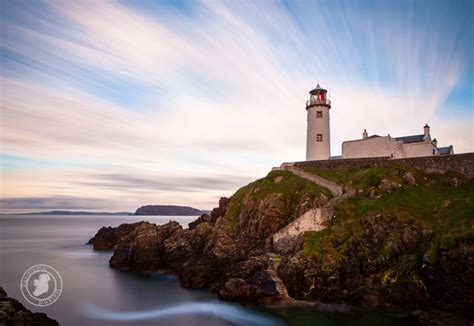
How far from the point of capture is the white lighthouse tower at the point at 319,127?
42125mm

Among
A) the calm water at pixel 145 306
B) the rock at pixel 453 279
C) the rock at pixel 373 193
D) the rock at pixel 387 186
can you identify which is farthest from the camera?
the rock at pixel 387 186

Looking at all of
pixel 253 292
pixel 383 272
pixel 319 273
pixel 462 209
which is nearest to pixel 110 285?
pixel 253 292

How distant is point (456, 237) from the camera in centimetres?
2031

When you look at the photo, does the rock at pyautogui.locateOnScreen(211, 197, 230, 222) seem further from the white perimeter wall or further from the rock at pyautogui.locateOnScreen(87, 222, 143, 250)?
the rock at pyautogui.locateOnScreen(87, 222, 143, 250)

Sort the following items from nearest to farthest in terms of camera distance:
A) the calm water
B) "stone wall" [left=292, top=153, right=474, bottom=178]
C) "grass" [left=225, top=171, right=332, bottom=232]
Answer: the calm water, "stone wall" [left=292, top=153, right=474, bottom=178], "grass" [left=225, top=171, right=332, bottom=232]

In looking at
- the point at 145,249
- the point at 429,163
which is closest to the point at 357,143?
the point at 429,163

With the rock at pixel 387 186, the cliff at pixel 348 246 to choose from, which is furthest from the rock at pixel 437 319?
the rock at pixel 387 186

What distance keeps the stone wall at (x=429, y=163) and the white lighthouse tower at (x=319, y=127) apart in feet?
14.7

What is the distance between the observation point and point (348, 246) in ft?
80.6

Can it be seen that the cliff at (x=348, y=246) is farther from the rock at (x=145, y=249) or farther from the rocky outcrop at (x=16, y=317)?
the rocky outcrop at (x=16, y=317)

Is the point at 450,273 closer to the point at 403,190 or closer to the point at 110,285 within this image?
the point at 403,190

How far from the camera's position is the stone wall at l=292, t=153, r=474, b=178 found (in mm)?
28547

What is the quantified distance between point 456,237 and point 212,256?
62.9ft

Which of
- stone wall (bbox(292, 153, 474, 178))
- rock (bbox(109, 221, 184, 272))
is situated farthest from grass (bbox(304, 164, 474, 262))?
rock (bbox(109, 221, 184, 272))
